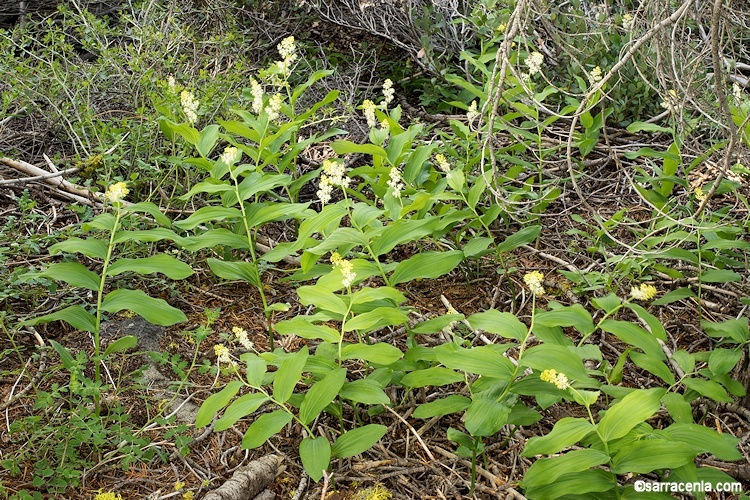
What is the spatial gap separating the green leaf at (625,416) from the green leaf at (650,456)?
0.05 m

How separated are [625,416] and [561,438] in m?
0.17

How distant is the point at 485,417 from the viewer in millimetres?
1879

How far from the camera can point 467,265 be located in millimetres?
2928

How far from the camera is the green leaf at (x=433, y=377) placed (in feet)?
6.61

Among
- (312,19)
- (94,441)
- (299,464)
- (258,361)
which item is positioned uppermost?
(312,19)

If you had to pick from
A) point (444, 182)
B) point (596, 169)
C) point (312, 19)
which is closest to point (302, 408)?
point (444, 182)

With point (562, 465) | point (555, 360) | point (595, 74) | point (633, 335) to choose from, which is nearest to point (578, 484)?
point (562, 465)

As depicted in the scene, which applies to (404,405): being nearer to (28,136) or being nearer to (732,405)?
(732,405)

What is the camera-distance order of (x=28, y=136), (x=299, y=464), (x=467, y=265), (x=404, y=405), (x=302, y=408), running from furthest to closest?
(x=28, y=136) < (x=467, y=265) < (x=404, y=405) < (x=299, y=464) < (x=302, y=408)

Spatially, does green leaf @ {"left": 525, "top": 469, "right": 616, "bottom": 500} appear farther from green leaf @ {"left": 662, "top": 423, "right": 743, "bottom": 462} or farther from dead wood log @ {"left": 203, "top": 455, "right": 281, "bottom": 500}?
dead wood log @ {"left": 203, "top": 455, "right": 281, "bottom": 500}

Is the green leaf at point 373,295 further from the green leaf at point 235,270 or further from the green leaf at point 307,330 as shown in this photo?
the green leaf at point 235,270

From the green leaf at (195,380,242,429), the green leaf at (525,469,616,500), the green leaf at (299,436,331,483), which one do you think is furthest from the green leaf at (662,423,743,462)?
the green leaf at (195,380,242,429)

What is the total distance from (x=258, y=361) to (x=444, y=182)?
1362 mm

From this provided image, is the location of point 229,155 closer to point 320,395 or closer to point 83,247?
point 83,247
